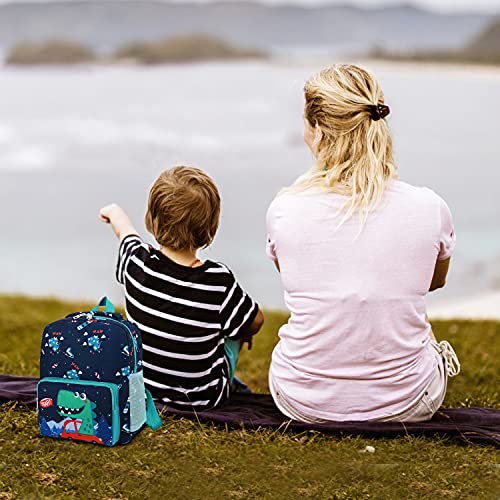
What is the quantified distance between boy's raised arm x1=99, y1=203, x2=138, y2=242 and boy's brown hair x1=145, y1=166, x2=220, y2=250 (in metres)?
0.19

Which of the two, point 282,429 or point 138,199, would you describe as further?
point 138,199

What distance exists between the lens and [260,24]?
10.5 meters

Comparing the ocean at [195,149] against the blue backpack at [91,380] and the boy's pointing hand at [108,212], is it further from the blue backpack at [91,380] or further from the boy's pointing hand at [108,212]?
the blue backpack at [91,380]

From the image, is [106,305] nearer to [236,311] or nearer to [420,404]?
[236,311]

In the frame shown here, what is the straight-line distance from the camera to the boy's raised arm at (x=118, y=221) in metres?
2.54

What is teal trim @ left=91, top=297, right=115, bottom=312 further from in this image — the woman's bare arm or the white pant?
the woman's bare arm

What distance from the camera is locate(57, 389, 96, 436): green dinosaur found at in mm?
2137

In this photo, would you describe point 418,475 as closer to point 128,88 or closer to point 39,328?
point 39,328

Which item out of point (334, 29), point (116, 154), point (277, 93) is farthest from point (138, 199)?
point (334, 29)

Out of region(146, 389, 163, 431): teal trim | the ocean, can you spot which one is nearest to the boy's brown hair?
region(146, 389, 163, 431): teal trim

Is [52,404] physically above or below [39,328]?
above

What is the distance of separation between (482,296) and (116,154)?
4.13 m

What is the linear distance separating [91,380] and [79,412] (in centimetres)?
9

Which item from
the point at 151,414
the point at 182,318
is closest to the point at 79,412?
the point at 151,414
